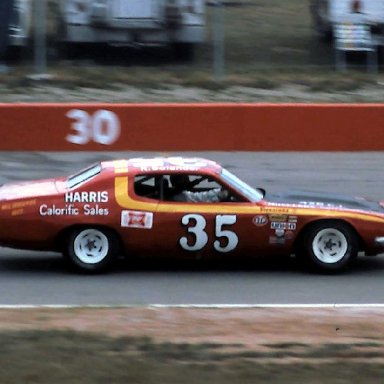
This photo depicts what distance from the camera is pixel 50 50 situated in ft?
79.4

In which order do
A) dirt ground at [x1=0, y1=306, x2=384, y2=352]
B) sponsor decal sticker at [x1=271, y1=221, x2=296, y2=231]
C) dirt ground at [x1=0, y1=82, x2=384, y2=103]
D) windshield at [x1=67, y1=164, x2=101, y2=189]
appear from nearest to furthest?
dirt ground at [x1=0, y1=306, x2=384, y2=352] → sponsor decal sticker at [x1=271, y1=221, x2=296, y2=231] → windshield at [x1=67, y1=164, x2=101, y2=189] → dirt ground at [x1=0, y1=82, x2=384, y2=103]

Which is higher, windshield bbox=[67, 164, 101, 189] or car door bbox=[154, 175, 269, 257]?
windshield bbox=[67, 164, 101, 189]

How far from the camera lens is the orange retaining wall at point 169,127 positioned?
59.3ft

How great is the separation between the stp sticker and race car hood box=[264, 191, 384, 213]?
1204 millimetres

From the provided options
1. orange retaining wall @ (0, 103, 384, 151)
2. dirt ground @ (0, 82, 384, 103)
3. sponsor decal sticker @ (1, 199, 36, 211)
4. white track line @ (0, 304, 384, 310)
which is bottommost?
white track line @ (0, 304, 384, 310)

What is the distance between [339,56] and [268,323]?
17.2 metres

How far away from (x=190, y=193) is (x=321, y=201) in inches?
52.8

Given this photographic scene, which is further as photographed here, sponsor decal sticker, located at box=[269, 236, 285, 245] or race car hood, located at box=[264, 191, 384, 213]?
race car hood, located at box=[264, 191, 384, 213]

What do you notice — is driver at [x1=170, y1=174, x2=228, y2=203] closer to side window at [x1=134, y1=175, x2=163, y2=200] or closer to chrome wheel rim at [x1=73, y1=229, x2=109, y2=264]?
side window at [x1=134, y1=175, x2=163, y2=200]

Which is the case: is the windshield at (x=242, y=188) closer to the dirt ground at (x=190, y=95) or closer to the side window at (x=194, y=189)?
the side window at (x=194, y=189)

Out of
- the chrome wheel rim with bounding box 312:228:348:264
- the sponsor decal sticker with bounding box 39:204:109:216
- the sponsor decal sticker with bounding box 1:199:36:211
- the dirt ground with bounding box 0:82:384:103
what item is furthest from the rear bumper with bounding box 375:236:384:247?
the dirt ground with bounding box 0:82:384:103

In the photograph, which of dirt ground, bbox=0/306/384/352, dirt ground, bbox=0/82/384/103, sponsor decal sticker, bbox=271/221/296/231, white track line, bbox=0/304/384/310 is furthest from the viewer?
dirt ground, bbox=0/82/384/103

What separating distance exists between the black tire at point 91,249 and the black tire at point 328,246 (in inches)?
75.0

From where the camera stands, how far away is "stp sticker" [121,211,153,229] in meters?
10.5
